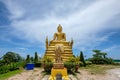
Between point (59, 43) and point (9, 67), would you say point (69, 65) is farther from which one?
point (59, 43)

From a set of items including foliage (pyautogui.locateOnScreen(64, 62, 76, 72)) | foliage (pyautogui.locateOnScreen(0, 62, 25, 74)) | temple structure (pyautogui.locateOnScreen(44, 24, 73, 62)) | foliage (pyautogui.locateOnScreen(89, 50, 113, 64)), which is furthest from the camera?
foliage (pyautogui.locateOnScreen(89, 50, 113, 64))

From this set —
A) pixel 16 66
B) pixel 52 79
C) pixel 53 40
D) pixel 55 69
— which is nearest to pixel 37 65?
pixel 16 66

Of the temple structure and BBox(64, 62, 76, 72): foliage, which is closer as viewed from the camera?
BBox(64, 62, 76, 72): foliage

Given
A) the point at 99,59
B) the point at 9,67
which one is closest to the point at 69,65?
the point at 9,67

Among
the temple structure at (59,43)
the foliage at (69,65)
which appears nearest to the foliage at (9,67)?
the temple structure at (59,43)

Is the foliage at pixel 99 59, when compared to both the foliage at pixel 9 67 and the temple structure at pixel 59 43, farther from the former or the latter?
the foliage at pixel 9 67

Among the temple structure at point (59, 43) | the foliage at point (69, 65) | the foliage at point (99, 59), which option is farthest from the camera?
the foliage at point (99, 59)

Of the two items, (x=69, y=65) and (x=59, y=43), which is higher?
(x=59, y=43)

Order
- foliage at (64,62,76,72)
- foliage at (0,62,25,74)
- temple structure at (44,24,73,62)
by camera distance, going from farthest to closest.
Result: temple structure at (44,24,73,62)
foliage at (0,62,25,74)
foliage at (64,62,76,72)

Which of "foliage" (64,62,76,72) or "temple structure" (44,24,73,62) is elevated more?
"temple structure" (44,24,73,62)

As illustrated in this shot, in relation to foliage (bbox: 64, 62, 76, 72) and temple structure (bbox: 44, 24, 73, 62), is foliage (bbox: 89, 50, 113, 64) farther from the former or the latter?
foliage (bbox: 64, 62, 76, 72)

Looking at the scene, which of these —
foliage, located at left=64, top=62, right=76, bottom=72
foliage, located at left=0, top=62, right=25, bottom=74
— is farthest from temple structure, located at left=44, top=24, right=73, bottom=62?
foliage, located at left=64, top=62, right=76, bottom=72

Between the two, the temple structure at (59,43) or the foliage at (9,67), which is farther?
the temple structure at (59,43)

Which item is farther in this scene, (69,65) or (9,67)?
(9,67)
